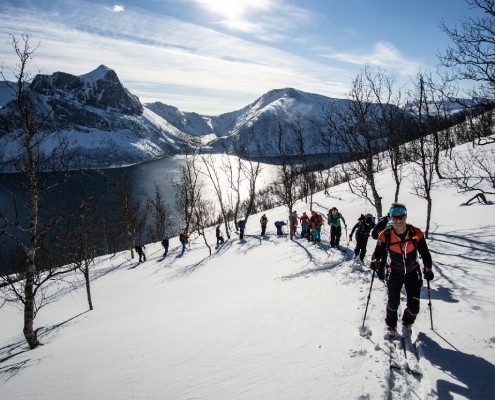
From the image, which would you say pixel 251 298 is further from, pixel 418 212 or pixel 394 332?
pixel 418 212

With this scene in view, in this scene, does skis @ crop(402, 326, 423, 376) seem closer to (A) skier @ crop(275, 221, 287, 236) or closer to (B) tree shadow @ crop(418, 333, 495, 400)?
(B) tree shadow @ crop(418, 333, 495, 400)

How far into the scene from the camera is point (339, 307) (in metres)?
7.74

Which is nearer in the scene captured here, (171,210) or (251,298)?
(251,298)

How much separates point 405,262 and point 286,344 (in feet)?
9.24

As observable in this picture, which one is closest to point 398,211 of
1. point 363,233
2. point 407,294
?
point 407,294

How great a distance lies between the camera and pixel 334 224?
14.9 metres

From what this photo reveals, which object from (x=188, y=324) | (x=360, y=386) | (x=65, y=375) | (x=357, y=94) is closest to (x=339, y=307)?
(x=360, y=386)

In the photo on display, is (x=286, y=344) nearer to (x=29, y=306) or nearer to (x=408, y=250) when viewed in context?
(x=408, y=250)

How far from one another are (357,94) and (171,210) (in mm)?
71787

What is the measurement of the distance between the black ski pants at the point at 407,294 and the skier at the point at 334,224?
8.36 m

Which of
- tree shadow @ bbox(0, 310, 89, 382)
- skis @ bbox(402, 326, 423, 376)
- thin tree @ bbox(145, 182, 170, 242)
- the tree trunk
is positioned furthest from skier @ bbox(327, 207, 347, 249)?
thin tree @ bbox(145, 182, 170, 242)

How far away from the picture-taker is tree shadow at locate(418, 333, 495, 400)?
4.20 meters

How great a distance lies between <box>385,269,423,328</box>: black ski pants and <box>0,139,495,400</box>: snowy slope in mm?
441


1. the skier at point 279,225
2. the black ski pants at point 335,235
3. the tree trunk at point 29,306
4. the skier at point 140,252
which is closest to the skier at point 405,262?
the black ski pants at point 335,235
